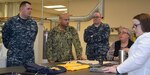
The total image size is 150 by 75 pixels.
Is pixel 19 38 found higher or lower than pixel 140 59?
higher

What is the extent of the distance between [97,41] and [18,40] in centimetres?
119

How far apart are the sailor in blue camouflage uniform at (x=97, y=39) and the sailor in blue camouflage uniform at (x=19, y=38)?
0.95 meters

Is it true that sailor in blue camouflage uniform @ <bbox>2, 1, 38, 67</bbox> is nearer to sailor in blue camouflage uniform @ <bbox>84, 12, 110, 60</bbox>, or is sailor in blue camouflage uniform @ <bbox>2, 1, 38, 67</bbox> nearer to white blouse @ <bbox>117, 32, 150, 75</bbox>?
sailor in blue camouflage uniform @ <bbox>84, 12, 110, 60</bbox>

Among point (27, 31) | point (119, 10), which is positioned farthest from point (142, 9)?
point (27, 31)

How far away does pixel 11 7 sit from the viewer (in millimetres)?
8945

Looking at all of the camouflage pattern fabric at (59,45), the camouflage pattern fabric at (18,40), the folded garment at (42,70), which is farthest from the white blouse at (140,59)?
the camouflage pattern fabric at (59,45)

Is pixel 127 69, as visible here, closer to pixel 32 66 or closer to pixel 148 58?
pixel 148 58

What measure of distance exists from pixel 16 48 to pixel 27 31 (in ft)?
0.89

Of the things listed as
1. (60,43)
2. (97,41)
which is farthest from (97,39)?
(60,43)

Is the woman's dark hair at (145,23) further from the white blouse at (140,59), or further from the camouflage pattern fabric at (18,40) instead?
the camouflage pattern fabric at (18,40)

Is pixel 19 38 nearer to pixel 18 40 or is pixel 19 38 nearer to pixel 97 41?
pixel 18 40

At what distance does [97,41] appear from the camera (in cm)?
386

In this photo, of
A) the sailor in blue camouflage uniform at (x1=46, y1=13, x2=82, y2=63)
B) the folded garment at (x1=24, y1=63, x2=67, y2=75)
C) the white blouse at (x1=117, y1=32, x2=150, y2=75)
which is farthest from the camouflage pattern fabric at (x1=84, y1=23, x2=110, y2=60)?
the white blouse at (x1=117, y1=32, x2=150, y2=75)

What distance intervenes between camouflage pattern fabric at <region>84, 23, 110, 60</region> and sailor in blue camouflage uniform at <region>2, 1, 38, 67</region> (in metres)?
0.94
